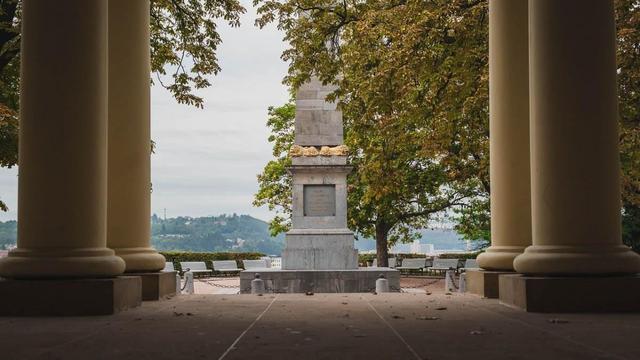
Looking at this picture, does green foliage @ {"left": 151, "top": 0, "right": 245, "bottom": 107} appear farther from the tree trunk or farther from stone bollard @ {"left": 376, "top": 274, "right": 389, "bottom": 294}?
the tree trunk

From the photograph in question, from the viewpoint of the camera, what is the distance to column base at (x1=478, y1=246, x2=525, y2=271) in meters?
15.3

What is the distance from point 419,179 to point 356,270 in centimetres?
2205

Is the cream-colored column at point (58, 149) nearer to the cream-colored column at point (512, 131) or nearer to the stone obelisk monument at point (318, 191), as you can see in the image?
the cream-colored column at point (512, 131)

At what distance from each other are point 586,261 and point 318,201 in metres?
21.2

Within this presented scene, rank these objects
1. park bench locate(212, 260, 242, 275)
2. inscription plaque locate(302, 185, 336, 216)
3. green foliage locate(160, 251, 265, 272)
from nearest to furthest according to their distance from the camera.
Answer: inscription plaque locate(302, 185, 336, 216) → park bench locate(212, 260, 242, 275) → green foliage locate(160, 251, 265, 272)

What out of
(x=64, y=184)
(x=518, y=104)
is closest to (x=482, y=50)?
(x=518, y=104)

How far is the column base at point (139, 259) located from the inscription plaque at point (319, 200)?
17.0 metres

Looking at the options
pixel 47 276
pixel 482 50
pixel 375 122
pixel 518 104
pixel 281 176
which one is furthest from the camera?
pixel 281 176

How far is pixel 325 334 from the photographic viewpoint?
934 cm

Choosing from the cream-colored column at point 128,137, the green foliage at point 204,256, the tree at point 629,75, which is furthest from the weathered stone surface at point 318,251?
the green foliage at point 204,256

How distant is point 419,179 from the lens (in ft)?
171

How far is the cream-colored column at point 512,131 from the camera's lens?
1532 cm

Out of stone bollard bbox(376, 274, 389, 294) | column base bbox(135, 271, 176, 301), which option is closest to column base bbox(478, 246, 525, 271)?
column base bbox(135, 271, 176, 301)

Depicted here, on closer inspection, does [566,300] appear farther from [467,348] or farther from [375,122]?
[375,122]
